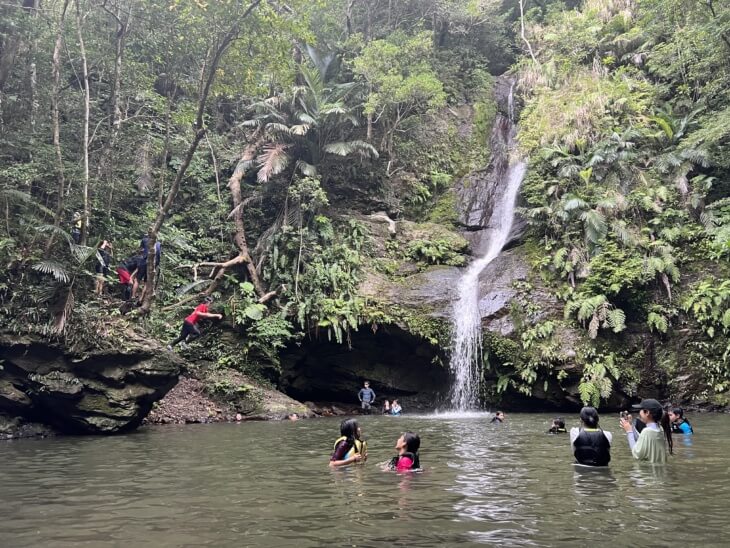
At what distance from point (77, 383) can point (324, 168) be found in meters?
13.4

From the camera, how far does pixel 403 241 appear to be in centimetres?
2130

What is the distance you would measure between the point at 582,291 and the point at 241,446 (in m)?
11.6

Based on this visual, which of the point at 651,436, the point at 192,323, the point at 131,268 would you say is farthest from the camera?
the point at 131,268

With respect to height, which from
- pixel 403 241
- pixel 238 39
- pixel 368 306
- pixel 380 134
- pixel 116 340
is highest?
pixel 380 134

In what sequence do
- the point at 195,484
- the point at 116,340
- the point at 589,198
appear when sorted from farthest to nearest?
the point at 589,198
the point at 116,340
the point at 195,484

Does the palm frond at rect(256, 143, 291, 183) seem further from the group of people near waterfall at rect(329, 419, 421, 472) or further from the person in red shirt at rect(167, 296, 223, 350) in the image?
the group of people near waterfall at rect(329, 419, 421, 472)

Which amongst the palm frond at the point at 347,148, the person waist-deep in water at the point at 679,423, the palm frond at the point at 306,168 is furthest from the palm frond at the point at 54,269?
the person waist-deep in water at the point at 679,423

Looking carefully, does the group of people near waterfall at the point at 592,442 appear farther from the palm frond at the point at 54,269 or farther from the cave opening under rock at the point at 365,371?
the cave opening under rock at the point at 365,371

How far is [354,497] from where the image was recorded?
20.3 feet

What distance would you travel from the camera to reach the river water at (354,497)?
15.5 feet

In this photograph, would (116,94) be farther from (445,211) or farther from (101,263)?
(445,211)

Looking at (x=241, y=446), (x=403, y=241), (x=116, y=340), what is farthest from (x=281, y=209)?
(x=241, y=446)

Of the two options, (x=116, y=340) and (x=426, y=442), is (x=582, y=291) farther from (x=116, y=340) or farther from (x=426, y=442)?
(x=116, y=340)

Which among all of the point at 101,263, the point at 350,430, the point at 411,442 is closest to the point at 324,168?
the point at 101,263
